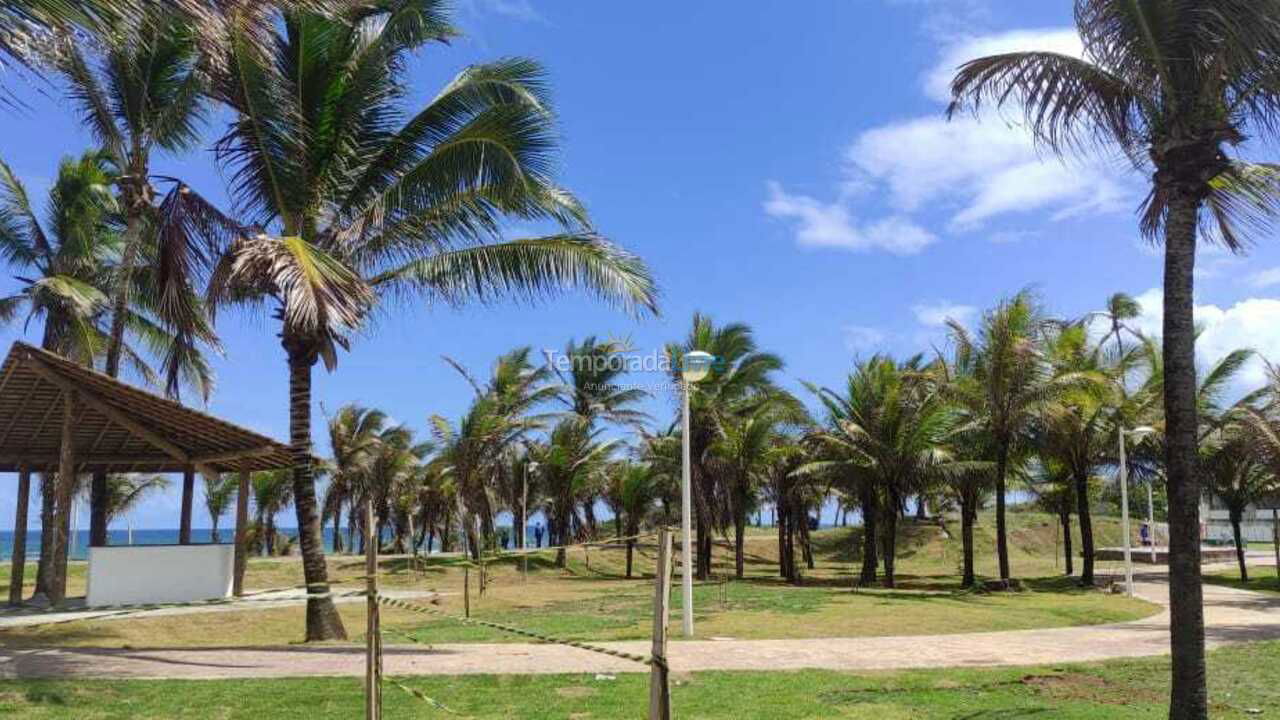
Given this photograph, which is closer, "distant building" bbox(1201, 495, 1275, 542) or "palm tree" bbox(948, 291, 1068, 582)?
"palm tree" bbox(948, 291, 1068, 582)

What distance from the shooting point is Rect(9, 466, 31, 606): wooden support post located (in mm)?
18844

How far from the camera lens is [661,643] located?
21.2ft

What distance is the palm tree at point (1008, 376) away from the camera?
24.5 meters

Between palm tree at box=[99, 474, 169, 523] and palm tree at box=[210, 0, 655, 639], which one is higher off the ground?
palm tree at box=[210, 0, 655, 639]

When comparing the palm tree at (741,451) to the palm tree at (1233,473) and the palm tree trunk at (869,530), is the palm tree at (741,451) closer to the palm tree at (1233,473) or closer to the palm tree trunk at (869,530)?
the palm tree trunk at (869,530)

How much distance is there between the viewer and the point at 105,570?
59.8 ft

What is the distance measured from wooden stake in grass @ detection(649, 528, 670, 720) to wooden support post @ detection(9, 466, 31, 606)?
1689cm

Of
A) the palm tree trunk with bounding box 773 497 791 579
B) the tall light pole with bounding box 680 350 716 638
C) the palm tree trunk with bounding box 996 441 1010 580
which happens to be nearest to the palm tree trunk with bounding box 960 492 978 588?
the palm tree trunk with bounding box 996 441 1010 580

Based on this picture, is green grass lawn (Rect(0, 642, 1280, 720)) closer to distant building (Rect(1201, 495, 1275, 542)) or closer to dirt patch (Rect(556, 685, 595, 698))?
dirt patch (Rect(556, 685, 595, 698))

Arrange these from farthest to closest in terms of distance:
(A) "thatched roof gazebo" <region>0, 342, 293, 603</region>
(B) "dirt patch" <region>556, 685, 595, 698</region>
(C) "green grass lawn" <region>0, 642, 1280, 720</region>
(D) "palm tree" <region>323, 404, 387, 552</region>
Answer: (D) "palm tree" <region>323, 404, 387, 552</region> → (A) "thatched roof gazebo" <region>0, 342, 293, 603</region> → (B) "dirt patch" <region>556, 685, 595, 698</region> → (C) "green grass lawn" <region>0, 642, 1280, 720</region>

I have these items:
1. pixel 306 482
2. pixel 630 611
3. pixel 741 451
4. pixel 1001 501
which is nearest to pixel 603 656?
pixel 306 482

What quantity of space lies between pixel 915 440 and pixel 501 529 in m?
27.9

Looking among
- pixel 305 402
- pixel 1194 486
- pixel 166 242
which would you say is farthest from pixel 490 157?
pixel 1194 486

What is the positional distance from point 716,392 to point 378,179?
16.9m
